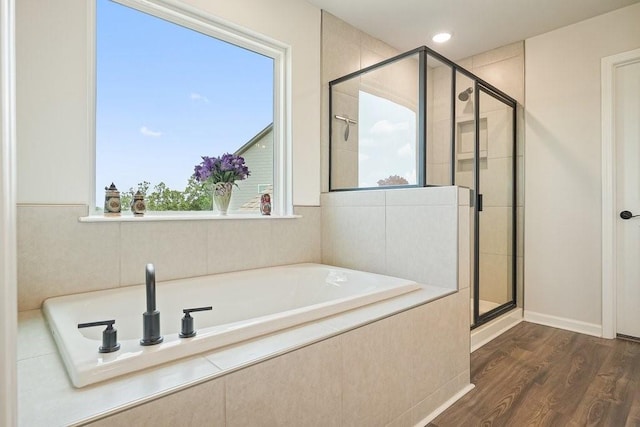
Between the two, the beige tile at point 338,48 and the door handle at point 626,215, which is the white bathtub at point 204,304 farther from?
the door handle at point 626,215

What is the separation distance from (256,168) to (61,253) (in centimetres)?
126

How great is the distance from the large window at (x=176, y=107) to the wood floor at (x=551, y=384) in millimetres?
1770

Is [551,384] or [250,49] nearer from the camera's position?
[551,384]

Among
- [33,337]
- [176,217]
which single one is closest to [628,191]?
[176,217]

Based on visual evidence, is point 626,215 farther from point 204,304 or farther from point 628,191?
point 204,304

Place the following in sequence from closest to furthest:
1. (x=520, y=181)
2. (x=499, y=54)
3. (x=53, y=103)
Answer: (x=53, y=103)
(x=520, y=181)
(x=499, y=54)

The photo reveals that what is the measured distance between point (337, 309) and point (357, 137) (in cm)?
157

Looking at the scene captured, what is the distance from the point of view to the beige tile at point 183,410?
2.54ft

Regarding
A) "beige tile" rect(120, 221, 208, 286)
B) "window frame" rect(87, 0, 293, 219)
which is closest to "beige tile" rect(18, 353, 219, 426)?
"beige tile" rect(120, 221, 208, 286)

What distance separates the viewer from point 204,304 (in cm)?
183

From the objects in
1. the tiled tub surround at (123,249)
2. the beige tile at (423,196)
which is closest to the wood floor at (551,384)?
the beige tile at (423,196)

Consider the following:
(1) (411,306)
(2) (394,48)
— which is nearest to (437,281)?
(1) (411,306)

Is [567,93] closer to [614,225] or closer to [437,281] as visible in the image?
[614,225]

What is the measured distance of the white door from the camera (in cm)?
247
